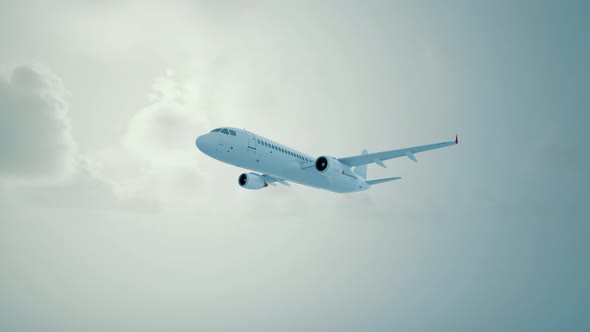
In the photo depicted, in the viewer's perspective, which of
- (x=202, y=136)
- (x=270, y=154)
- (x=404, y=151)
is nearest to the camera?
(x=202, y=136)

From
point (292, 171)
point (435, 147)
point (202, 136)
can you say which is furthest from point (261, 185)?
point (435, 147)

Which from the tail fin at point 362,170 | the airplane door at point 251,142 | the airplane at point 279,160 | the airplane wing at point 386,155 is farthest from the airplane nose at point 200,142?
the tail fin at point 362,170

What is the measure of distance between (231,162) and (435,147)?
65.6ft

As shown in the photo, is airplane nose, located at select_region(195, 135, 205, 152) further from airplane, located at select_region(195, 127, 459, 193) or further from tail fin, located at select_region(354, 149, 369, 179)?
tail fin, located at select_region(354, 149, 369, 179)

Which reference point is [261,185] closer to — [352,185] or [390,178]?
[352,185]

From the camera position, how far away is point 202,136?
1198 inches

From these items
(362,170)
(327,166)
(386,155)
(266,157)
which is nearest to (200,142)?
(266,157)

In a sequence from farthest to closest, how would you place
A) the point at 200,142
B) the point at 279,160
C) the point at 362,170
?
the point at 362,170 → the point at 279,160 → the point at 200,142

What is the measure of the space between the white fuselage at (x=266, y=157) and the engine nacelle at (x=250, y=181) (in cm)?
678

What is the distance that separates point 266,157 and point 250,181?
9.55 m

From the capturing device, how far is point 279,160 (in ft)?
116

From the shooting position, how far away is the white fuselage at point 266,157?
3085cm

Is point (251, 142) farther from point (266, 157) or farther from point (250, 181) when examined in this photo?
point (250, 181)

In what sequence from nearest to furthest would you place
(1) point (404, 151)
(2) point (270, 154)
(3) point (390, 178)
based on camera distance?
(2) point (270, 154)
(1) point (404, 151)
(3) point (390, 178)
